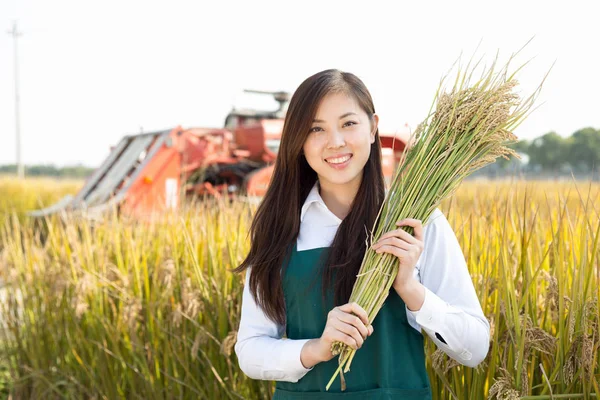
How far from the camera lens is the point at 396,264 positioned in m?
1.40

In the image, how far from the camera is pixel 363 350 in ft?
4.96

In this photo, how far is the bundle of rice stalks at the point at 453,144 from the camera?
1511 millimetres

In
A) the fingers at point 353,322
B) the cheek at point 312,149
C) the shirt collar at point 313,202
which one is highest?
the cheek at point 312,149

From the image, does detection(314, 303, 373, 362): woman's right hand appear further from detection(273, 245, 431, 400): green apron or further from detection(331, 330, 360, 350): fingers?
detection(273, 245, 431, 400): green apron

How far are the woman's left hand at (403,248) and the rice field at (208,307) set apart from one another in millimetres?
433

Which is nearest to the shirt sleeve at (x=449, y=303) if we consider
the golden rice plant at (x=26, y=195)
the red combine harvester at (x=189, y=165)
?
the red combine harvester at (x=189, y=165)

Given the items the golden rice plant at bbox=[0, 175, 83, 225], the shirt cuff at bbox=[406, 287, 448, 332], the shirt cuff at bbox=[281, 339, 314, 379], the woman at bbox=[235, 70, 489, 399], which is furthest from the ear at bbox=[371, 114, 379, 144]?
the golden rice plant at bbox=[0, 175, 83, 225]

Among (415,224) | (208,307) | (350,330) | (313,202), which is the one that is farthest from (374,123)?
(208,307)

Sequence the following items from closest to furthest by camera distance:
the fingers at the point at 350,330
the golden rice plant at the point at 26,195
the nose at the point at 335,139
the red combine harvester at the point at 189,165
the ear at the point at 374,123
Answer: the fingers at the point at 350,330 → the nose at the point at 335,139 → the ear at the point at 374,123 → the red combine harvester at the point at 189,165 → the golden rice plant at the point at 26,195

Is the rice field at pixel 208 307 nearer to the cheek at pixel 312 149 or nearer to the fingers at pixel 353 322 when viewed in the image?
the fingers at pixel 353 322

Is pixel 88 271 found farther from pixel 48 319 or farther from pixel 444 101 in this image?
pixel 444 101

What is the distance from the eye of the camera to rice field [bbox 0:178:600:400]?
68.9 inches

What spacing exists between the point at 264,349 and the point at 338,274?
10.8 inches

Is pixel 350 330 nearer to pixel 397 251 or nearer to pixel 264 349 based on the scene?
pixel 397 251
